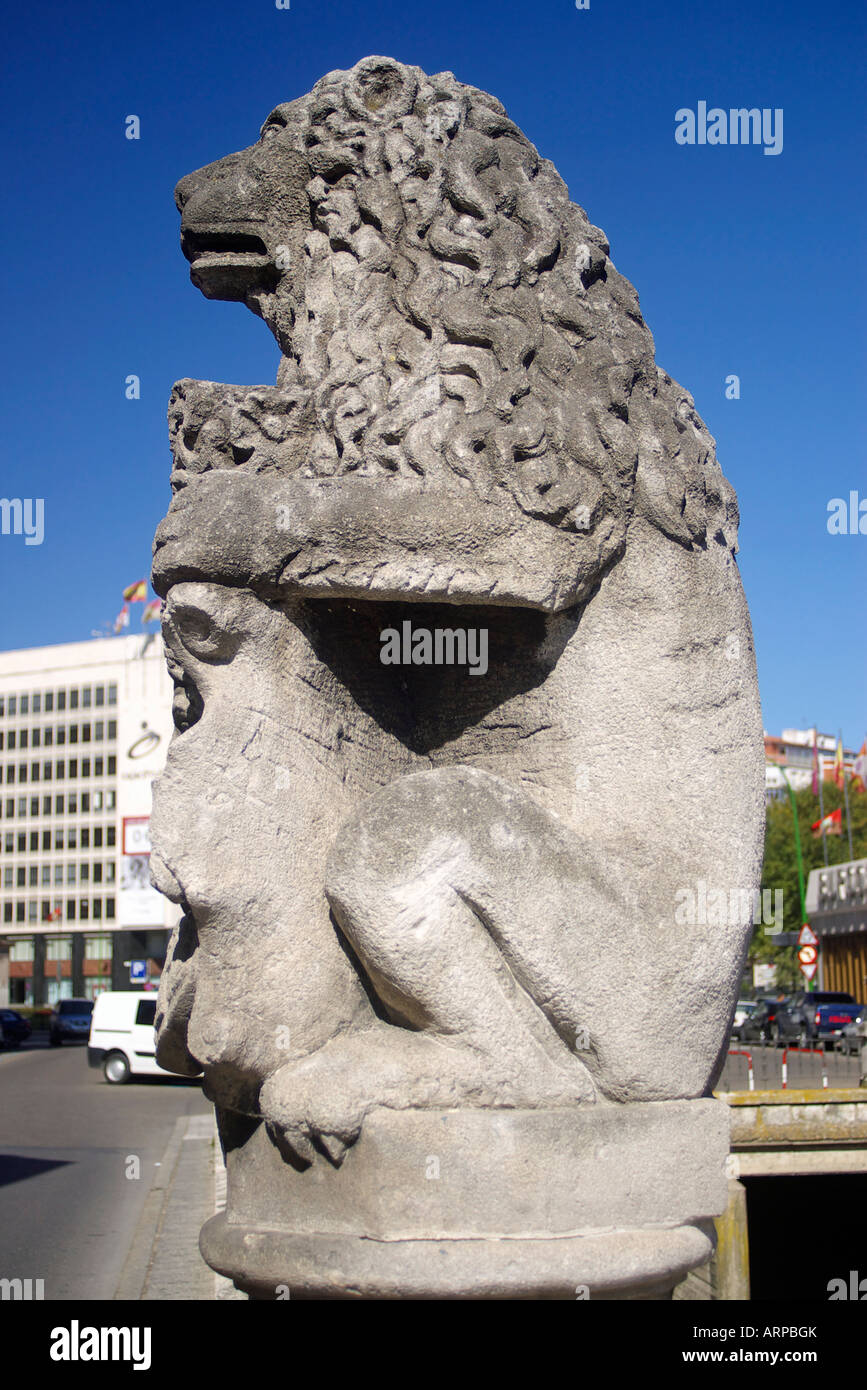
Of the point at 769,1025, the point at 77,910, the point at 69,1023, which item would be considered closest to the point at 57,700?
the point at 77,910

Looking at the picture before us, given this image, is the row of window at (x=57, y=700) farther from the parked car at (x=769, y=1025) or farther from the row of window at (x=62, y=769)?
the parked car at (x=769, y=1025)

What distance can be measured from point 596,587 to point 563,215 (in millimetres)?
922

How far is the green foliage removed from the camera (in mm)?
39469

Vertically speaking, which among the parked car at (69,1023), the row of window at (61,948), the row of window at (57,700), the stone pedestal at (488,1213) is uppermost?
the row of window at (57,700)

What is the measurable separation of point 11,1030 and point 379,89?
33685 mm

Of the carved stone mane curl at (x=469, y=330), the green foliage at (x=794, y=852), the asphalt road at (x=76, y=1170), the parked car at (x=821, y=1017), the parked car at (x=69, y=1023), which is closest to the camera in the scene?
the carved stone mane curl at (x=469, y=330)

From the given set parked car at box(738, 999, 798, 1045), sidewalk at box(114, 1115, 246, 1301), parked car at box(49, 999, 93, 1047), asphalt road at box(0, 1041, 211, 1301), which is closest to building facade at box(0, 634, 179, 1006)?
parked car at box(49, 999, 93, 1047)

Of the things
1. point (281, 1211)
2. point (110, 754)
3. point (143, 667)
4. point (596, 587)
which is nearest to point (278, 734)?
point (596, 587)

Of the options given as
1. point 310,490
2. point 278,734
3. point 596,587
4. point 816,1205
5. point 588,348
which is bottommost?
point 816,1205

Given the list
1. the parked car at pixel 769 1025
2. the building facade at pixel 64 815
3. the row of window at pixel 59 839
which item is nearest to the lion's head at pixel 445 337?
the parked car at pixel 769 1025

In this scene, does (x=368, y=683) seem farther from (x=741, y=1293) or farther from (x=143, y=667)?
(x=143, y=667)

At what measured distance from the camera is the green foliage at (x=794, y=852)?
3947cm

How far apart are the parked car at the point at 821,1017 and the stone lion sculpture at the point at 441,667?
911 inches

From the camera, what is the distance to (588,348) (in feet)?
9.69
